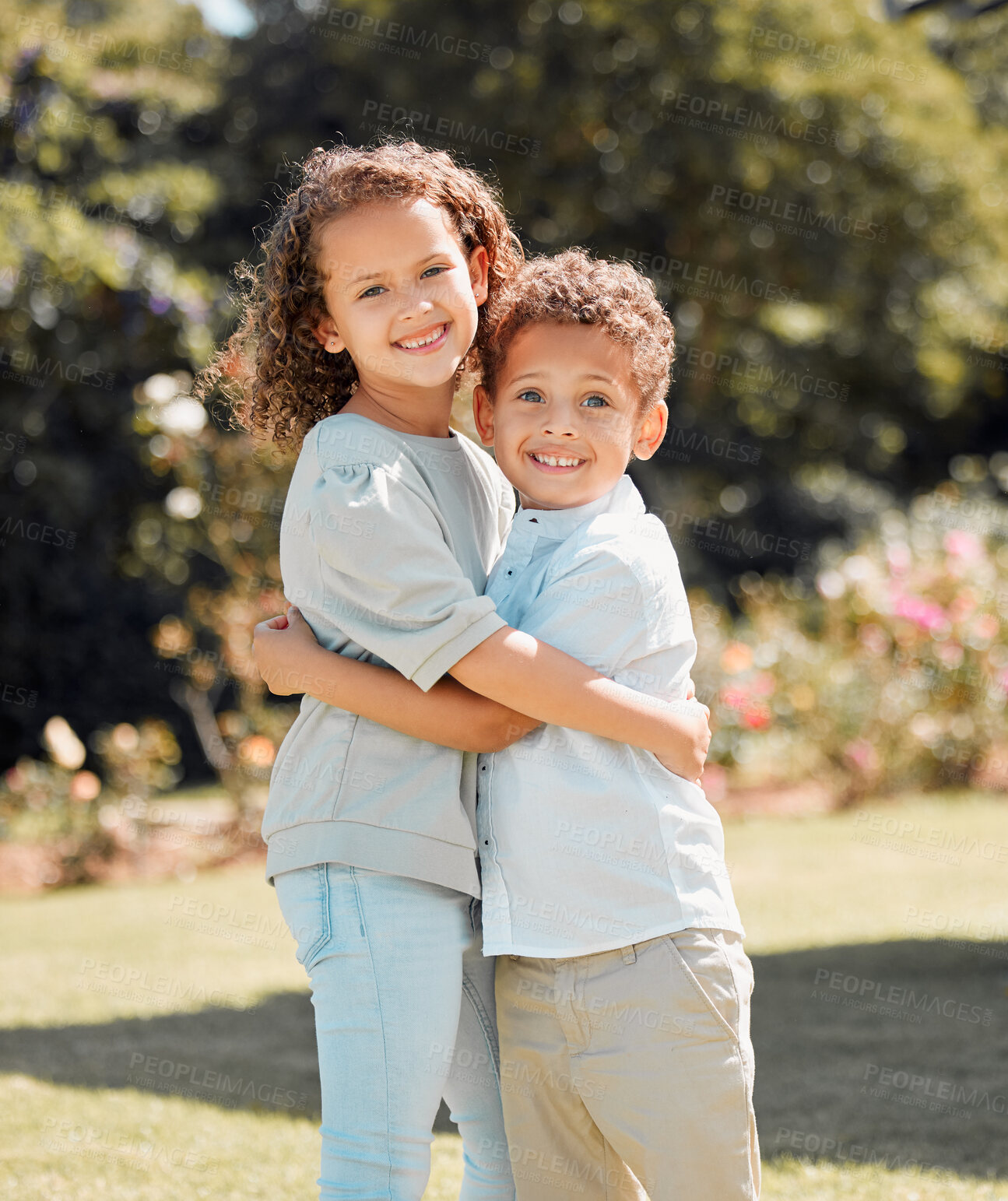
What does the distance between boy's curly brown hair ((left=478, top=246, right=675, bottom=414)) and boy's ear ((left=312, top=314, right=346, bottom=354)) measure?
0.77ft

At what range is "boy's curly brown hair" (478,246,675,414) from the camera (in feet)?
6.10

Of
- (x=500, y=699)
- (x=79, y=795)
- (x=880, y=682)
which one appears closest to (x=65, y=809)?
(x=79, y=795)

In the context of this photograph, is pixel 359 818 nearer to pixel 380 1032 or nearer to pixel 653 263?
pixel 380 1032

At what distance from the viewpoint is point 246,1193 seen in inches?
110

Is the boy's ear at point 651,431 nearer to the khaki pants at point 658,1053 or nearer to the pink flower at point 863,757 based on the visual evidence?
the khaki pants at point 658,1053

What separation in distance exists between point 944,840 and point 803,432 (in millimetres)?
12016

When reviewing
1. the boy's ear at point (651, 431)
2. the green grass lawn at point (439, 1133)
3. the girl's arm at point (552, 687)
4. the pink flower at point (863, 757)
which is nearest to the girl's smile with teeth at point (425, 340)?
the boy's ear at point (651, 431)

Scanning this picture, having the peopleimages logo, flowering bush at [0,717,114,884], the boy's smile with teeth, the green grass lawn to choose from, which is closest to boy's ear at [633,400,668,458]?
the boy's smile with teeth

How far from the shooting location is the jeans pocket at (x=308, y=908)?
1.71 metres

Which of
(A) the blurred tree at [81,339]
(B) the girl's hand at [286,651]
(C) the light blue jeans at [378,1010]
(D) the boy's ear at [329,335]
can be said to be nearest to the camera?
(C) the light blue jeans at [378,1010]

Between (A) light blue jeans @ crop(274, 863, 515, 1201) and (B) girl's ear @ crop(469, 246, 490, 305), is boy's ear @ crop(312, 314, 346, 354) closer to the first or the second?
(B) girl's ear @ crop(469, 246, 490, 305)

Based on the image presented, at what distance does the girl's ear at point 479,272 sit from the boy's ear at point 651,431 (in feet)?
1.07

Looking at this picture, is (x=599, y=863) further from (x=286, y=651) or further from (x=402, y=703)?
(x=286, y=651)

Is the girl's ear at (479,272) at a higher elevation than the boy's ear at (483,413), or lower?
higher
